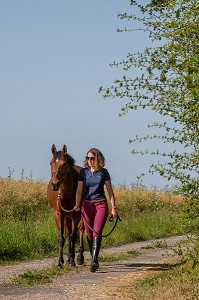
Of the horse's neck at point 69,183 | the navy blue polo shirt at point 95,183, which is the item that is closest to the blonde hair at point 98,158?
the navy blue polo shirt at point 95,183

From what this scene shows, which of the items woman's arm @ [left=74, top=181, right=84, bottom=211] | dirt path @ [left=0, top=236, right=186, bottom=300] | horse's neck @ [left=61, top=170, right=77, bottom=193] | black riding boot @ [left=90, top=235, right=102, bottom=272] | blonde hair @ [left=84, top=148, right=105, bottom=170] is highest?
blonde hair @ [left=84, top=148, right=105, bottom=170]

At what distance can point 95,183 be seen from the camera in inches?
524

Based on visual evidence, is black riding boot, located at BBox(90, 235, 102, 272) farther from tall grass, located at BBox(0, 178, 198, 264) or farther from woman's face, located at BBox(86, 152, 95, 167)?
woman's face, located at BBox(86, 152, 95, 167)

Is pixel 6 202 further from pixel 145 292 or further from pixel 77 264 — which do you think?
pixel 145 292

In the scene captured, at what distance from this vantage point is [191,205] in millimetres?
8984

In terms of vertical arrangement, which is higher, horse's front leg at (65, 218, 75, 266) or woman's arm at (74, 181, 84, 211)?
woman's arm at (74, 181, 84, 211)

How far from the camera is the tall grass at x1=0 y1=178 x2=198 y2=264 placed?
37.0 ft

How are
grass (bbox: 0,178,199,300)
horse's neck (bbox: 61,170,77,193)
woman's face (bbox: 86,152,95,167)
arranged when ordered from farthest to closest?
horse's neck (bbox: 61,170,77,193) → woman's face (bbox: 86,152,95,167) → grass (bbox: 0,178,199,300)

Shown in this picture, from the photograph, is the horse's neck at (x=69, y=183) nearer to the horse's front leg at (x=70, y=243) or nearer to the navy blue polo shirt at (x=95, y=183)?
the navy blue polo shirt at (x=95, y=183)

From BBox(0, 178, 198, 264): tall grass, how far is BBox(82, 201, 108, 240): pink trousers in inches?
41.0

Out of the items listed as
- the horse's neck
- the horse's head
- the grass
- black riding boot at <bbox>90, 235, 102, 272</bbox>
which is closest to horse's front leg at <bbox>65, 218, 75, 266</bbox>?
the grass

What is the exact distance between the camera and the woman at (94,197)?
522 inches

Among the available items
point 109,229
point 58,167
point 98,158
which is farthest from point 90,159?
point 109,229

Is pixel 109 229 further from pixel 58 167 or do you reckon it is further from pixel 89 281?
pixel 89 281
